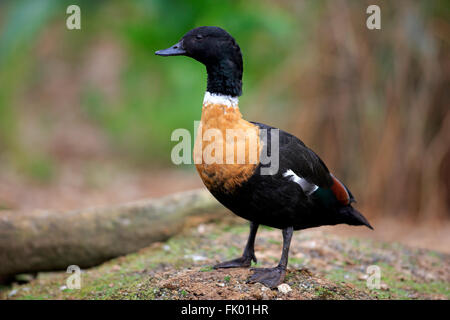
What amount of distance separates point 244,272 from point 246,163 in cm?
81

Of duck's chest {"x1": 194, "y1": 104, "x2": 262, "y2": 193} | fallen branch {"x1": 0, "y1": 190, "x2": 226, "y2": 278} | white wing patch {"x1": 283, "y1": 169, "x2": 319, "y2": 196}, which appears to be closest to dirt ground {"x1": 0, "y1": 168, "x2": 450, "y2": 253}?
fallen branch {"x1": 0, "y1": 190, "x2": 226, "y2": 278}

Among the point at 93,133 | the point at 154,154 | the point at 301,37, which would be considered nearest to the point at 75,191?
the point at 154,154

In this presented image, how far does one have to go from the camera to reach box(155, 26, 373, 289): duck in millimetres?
3428

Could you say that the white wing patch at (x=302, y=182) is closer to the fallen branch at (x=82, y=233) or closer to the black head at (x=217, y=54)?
the black head at (x=217, y=54)

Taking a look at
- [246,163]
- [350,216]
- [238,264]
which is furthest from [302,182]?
[238,264]

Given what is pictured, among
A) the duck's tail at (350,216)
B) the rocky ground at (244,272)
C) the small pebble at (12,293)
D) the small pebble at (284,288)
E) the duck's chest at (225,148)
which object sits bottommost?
the small pebble at (12,293)

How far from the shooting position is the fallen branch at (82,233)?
4.61 m

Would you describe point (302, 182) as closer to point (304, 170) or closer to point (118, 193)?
point (304, 170)

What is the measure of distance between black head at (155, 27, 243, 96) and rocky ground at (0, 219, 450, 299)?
1.27m

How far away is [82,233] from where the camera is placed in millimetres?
4773

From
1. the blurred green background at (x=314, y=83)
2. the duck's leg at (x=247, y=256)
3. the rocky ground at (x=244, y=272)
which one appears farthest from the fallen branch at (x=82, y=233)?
the blurred green background at (x=314, y=83)

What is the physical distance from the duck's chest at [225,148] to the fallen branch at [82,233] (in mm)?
1698

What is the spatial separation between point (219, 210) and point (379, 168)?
265cm

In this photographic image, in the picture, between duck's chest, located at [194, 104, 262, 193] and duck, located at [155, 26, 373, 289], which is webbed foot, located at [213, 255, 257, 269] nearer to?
duck, located at [155, 26, 373, 289]
